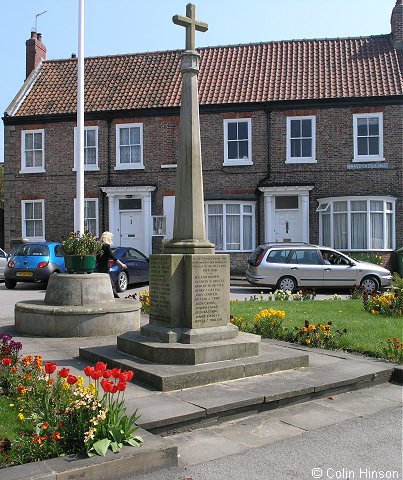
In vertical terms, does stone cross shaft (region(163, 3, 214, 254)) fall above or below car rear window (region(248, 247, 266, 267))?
above

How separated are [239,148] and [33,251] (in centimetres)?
1000

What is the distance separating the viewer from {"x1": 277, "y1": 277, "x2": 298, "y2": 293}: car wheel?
60.3 feet

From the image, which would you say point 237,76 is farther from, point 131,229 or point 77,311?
point 77,311

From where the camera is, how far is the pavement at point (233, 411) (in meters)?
4.27

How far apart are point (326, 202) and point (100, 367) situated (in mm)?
19841

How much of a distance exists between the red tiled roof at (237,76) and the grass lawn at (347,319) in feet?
41.8

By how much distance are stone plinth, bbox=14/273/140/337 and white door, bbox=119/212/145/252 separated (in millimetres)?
14824

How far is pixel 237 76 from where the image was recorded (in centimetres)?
2556

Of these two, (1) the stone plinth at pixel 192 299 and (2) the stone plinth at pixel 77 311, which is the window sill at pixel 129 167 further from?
(1) the stone plinth at pixel 192 299

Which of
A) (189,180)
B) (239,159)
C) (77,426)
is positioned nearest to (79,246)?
(189,180)

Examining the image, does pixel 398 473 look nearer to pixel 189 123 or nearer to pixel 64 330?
pixel 189 123

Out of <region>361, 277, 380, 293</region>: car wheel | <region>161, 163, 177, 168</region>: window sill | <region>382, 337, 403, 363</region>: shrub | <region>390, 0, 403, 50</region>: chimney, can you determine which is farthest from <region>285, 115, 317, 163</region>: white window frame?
<region>382, 337, 403, 363</region>: shrub

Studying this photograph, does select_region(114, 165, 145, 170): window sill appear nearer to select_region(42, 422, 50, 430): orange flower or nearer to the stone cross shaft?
the stone cross shaft

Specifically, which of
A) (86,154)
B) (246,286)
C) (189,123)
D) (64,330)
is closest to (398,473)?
(189,123)
